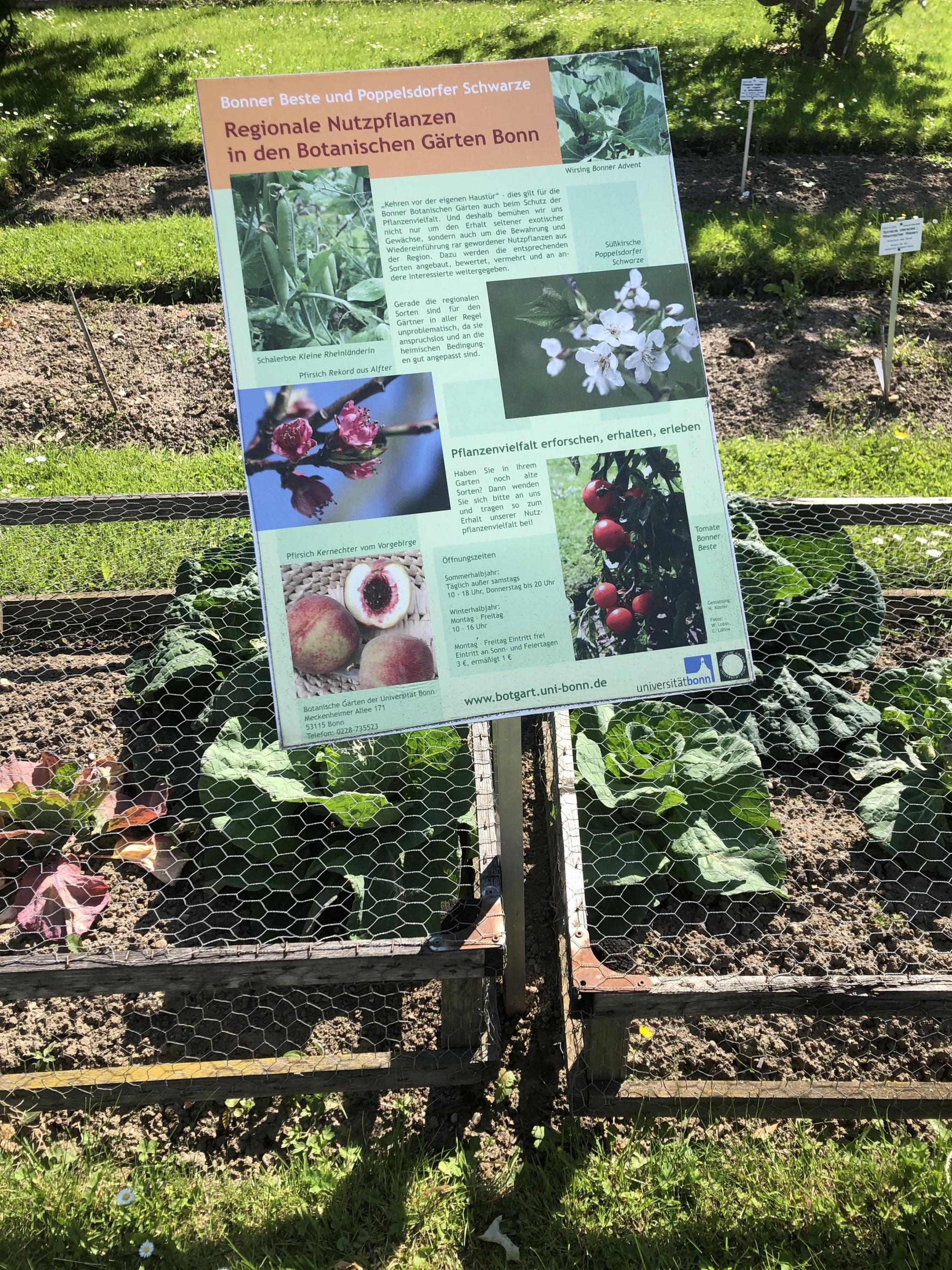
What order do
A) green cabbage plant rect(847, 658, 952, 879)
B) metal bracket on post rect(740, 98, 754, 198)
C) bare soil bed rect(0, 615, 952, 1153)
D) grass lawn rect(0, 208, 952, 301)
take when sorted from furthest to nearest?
1. metal bracket on post rect(740, 98, 754, 198)
2. grass lawn rect(0, 208, 952, 301)
3. green cabbage plant rect(847, 658, 952, 879)
4. bare soil bed rect(0, 615, 952, 1153)

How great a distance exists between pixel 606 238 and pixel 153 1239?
2.16 m

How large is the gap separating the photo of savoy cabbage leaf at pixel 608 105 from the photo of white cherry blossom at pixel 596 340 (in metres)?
0.21

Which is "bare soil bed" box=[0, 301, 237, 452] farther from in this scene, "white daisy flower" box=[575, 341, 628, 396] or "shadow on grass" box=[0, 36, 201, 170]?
"white daisy flower" box=[575, 341, 628, 396]

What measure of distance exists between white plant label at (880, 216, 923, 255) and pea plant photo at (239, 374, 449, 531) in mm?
3695

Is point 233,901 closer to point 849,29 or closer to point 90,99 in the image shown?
point 90,99

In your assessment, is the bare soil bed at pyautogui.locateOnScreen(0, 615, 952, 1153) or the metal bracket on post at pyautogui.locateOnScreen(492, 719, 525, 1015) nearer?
the metal bracket on post at pyautogui.locateOnScreen(492, 719, 525, 1015)

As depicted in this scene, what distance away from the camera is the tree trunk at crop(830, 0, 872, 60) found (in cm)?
923

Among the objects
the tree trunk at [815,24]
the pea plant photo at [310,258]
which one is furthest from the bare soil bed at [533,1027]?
the tree trunk at [815,24]

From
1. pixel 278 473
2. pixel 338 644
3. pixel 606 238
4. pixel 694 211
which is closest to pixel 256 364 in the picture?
pixel 278 473

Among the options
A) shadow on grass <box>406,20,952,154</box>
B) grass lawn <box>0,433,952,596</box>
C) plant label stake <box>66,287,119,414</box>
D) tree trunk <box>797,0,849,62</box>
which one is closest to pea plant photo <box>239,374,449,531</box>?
grass lawn <box>0,433,952,596</box>

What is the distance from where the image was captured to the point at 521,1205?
6.10 feet

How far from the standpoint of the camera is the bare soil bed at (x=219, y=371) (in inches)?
179

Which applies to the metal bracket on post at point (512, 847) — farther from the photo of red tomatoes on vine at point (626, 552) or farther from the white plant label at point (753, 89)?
the white plant label at point (753, 89)

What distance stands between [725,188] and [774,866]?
21.2 ft
